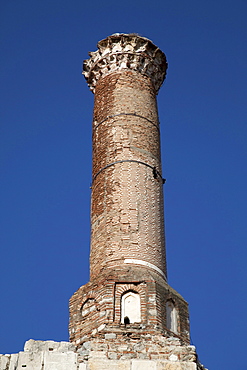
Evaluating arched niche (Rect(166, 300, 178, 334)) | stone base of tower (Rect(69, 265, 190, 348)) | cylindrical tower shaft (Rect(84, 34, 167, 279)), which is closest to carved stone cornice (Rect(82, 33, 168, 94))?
cylindrical tower shaft (Rect(84, 34, 167, 279))

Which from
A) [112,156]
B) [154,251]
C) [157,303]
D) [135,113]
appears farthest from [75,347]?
[135,113]

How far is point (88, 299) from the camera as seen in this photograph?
12602mm

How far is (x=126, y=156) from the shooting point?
14141 mm

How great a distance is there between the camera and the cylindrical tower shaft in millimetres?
13094

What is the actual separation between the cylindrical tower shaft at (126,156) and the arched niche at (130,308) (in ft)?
2.24

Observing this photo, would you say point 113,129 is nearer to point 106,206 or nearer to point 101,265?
point 106,206

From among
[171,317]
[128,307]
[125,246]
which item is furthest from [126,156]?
[171,317]

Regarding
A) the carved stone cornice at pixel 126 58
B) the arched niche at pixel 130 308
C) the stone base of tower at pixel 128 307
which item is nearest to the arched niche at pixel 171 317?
the stone base of tower at pixel 128 307

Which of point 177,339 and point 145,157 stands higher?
point 145,157

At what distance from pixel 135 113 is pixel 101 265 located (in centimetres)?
361

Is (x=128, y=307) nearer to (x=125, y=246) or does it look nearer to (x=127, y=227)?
Result: (x=125, y=246)

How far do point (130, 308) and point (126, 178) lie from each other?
278 centimetres

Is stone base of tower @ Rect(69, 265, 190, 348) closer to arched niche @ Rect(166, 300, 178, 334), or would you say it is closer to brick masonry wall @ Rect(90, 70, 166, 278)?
arched niche @ Rect(166, 300, 178, 334)

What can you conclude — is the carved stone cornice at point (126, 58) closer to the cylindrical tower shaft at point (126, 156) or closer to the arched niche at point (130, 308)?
the cylindrical tower shaft at point (126, 156)
